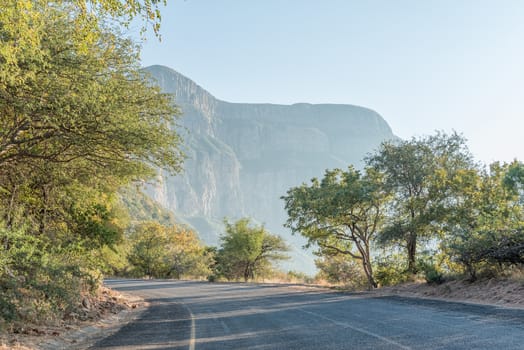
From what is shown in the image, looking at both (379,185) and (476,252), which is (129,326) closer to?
(476,252)

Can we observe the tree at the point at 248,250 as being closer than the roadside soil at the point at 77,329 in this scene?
No

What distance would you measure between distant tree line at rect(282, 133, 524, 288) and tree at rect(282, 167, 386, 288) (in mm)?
67

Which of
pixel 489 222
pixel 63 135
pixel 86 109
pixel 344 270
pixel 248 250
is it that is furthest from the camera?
pixel 248 250

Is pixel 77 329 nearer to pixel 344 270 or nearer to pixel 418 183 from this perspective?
pixel 418 183

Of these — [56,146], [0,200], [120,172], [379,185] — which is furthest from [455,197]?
[0,200]

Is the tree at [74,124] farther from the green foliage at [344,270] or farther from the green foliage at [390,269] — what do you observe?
the green foliage at [344,270]

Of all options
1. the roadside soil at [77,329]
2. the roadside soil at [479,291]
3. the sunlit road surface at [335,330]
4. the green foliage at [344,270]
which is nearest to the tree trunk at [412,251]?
the roadside soil at [479,291]

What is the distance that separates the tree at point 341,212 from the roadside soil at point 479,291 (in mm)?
6511

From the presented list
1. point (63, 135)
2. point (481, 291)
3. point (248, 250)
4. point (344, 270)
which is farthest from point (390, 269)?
point (248, 250)

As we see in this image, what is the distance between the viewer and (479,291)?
16797 millimetres

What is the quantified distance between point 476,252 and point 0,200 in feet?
64.0

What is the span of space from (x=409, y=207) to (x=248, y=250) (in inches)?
1154

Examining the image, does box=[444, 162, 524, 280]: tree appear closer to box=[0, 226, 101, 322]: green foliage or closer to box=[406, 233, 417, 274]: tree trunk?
box=[406, 233, 417, 274]: tree trunk

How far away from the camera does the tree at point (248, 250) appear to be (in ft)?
171
